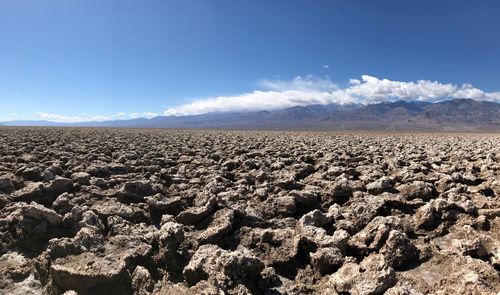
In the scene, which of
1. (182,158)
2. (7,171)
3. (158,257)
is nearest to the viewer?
(158,257)

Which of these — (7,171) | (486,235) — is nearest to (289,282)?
(486,235)

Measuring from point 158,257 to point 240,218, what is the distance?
53.4 inches

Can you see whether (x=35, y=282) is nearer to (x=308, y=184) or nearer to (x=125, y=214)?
(x=125, y=214)

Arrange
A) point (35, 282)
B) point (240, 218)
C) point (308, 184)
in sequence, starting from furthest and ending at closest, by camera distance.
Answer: point (308, 184) < point (240, 218) < point (35, 282)

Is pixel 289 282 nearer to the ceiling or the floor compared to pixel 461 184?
nearer to the floor

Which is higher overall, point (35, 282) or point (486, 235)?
point (486, 235)

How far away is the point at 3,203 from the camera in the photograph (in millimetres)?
5305

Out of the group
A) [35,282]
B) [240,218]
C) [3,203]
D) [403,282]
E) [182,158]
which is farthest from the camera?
[182,158]

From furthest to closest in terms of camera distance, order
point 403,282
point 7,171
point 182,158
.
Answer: point 182,158 < point 7,171 < point 403,282

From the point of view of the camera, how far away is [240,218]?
16.0 ft

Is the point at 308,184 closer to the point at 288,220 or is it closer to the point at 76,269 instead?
the point at 288,220

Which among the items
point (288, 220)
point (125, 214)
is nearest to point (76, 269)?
point (125, 214)

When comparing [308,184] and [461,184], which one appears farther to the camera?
[308,184]

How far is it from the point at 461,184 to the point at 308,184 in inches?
97.7
